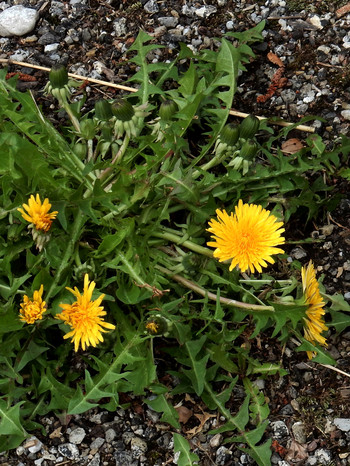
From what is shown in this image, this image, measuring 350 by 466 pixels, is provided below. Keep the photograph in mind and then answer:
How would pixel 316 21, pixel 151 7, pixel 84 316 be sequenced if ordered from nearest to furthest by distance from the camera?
pixel 84 316
pixel 316 21
pixel 151 7

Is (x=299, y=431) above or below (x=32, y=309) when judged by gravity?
below

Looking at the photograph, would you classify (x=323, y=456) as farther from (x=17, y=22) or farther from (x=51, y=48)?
(x=17, y=22)

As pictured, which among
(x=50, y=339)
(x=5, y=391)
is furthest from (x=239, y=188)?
(x=5, y=391)

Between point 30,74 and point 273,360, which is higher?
point 30,74

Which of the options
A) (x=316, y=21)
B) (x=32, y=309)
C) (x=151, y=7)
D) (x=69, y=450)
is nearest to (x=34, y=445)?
(x=69, y=450)

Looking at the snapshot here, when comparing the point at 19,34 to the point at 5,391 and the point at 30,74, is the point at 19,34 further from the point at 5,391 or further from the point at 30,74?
the point at 5,391

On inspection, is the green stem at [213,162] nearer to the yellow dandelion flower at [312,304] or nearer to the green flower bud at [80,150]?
the green flower bud at [80,150]

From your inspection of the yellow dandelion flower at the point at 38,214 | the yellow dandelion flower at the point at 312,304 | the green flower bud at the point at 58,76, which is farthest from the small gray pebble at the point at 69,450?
the green flower bud at the point at 58,76
